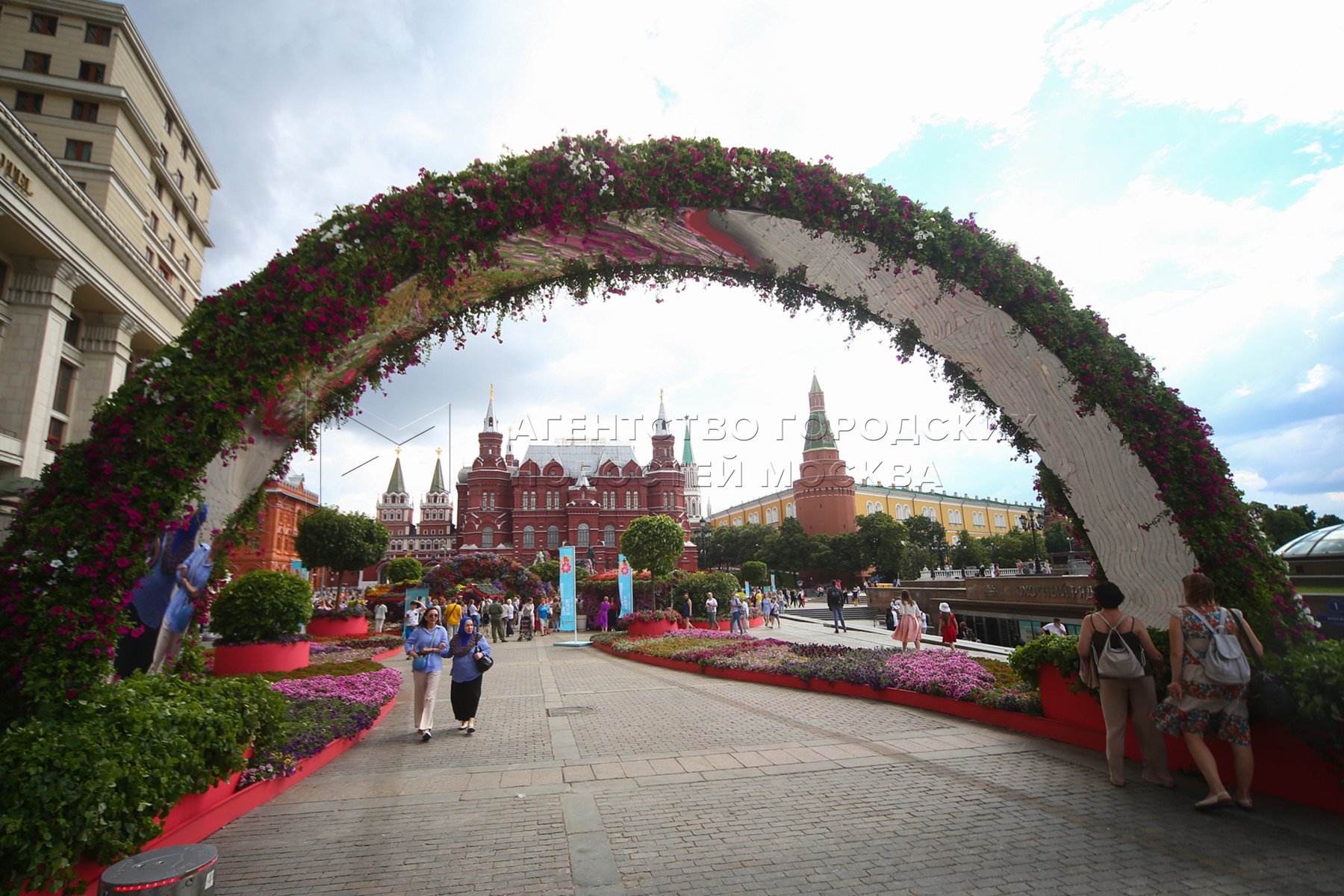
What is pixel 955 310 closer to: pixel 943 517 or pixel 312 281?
pixel 312 281

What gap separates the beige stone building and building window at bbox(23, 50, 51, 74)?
1.7 inches

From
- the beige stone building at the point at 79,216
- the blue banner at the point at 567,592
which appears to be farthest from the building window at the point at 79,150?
the blue banner at the point at 567,592

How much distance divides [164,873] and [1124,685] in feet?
20.5

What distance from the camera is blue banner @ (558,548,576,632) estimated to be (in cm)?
2388

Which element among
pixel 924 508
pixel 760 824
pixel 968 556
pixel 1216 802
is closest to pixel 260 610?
pixel 760 824

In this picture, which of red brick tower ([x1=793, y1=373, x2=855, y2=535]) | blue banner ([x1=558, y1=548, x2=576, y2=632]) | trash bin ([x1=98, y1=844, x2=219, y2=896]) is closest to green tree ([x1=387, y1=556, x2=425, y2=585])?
blue banner ([x1=558, y1=548, x2=576, y2=632])

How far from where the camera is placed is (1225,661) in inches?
178

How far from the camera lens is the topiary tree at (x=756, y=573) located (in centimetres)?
4356

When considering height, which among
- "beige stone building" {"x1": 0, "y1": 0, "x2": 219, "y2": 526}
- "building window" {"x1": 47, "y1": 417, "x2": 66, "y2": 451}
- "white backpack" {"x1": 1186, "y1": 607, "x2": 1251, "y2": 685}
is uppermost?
"beige stone building" {"x1": 0, "y1": 0, "x2": 219, "y2": 526}

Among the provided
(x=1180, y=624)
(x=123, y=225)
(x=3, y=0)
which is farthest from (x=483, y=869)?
(x=3, y=0)

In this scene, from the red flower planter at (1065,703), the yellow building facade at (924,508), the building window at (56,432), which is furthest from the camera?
the yellow building facade at (924,508)

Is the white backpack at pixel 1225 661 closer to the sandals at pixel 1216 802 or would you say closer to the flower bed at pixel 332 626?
the sandals at pixel 1216 802

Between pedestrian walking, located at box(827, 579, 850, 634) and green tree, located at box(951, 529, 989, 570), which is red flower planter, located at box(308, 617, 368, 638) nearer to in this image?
pedestrian walking, located at box(827, 579, 850, 634)

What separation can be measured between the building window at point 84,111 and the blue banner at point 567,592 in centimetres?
2345
